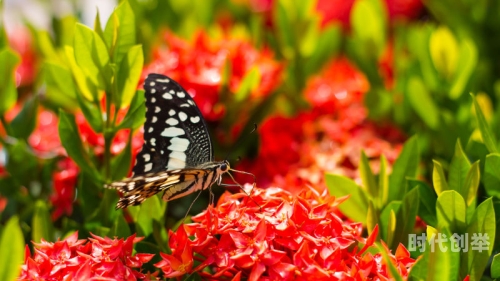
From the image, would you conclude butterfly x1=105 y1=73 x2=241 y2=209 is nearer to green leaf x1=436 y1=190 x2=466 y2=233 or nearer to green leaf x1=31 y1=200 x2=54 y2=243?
green leaf x1=31 y1=200 x2=54 y2=243

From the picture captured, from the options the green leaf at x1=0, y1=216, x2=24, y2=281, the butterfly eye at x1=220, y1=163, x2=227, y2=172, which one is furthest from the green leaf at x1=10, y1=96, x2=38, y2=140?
the green leaf at x1=0, y1=216, x2=24, y2=281

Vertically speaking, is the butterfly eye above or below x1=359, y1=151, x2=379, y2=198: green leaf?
above

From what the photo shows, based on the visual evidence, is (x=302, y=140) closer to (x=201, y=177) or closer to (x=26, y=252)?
(x=201, y=177)

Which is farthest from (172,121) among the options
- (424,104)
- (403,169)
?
(424,104)

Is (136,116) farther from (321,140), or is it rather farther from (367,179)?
(321,140)

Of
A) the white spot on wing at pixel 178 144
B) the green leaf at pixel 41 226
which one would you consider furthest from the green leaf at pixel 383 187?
the green leaf at pixel 41 226

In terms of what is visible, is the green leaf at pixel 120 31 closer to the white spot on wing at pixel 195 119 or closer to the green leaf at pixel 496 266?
the white spot on wing at pixel 195 119
